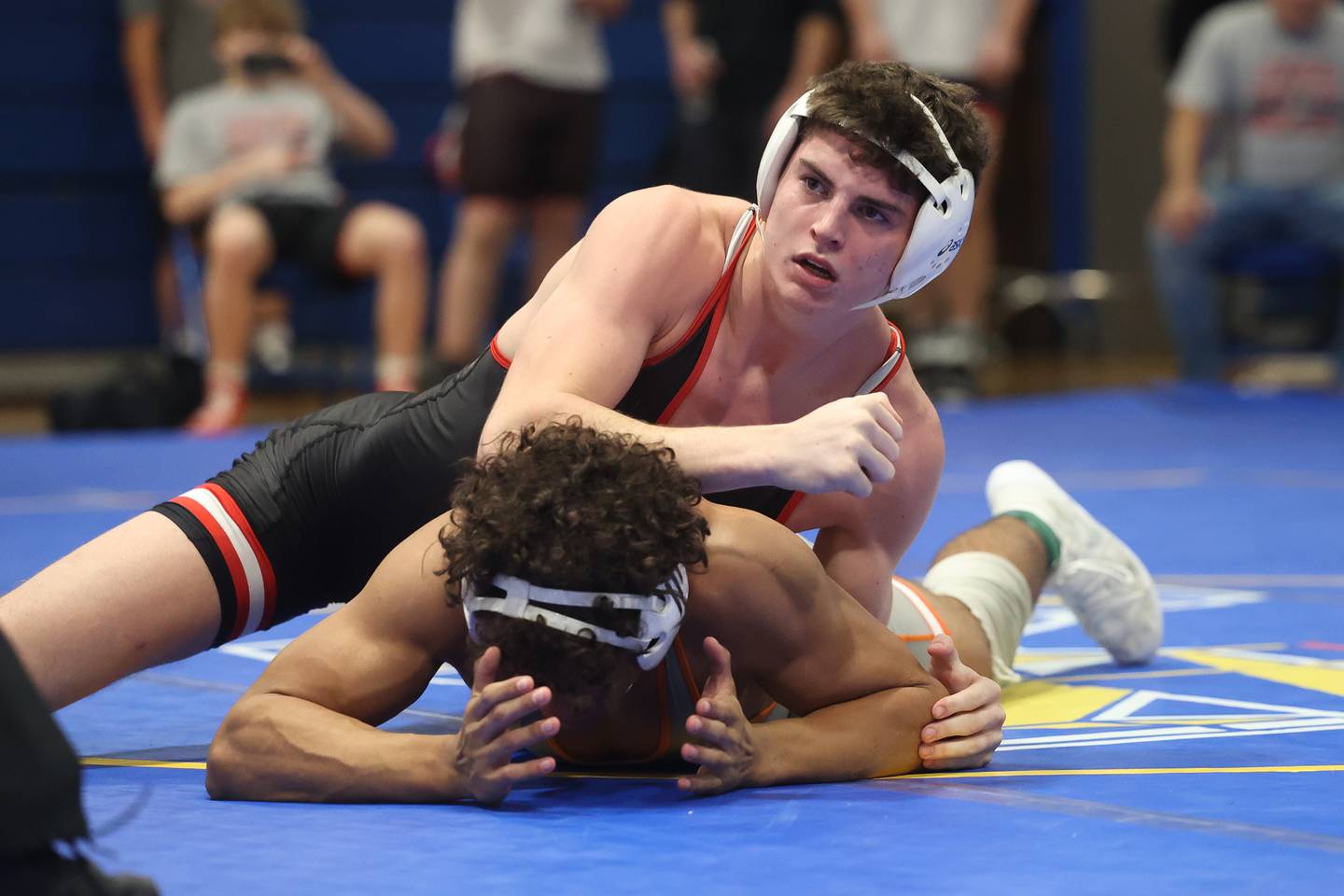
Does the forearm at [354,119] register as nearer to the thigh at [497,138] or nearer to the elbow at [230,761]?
the thigh at [497,138]

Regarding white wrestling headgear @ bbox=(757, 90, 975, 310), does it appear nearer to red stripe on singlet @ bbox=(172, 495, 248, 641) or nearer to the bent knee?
red stripe on singlet @ bbox=(172, 495, 248, 641)

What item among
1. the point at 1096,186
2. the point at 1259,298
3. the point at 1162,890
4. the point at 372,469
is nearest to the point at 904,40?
the point at 1259,298

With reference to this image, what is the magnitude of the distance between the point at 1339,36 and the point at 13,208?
7043mm

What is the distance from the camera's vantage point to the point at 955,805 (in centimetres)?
243

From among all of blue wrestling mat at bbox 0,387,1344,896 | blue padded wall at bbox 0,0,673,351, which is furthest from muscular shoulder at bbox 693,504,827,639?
blue padded wall at bbox 0,0,673,351

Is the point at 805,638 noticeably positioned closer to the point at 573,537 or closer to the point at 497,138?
the point at 573,537

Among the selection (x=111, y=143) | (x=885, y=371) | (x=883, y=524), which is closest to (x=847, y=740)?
(x=883, y=524)

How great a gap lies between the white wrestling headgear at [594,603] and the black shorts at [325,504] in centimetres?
69

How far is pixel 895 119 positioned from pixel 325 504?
108 centimetres

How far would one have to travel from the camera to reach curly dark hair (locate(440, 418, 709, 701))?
227 cm

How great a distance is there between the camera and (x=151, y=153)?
972 cm

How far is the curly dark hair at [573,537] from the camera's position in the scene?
227 centimetres

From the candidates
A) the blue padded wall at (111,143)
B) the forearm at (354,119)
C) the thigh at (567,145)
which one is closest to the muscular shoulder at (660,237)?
the thigh at (567,145)

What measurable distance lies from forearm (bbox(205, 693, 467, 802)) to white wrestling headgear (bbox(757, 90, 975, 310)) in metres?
0.96
